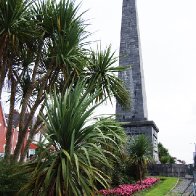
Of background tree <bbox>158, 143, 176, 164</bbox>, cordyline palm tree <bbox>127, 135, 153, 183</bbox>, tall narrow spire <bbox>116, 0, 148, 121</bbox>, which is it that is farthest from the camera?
background tree <bbox>158, 143, 176, 164</bbox>

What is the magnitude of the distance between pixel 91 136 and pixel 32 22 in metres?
3.60

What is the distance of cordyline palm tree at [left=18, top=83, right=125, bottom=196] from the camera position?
4.00 metres

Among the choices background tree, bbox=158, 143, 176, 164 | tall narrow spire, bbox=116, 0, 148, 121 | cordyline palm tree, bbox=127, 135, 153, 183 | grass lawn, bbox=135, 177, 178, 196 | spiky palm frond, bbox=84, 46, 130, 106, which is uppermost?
tall narrow spire, bbox=116, 0, 148, 121

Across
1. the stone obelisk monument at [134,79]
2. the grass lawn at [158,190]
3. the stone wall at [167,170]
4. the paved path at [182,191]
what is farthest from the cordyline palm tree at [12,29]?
the stone wall at [167,170]

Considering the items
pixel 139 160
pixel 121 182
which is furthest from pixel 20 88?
pixel 139 160

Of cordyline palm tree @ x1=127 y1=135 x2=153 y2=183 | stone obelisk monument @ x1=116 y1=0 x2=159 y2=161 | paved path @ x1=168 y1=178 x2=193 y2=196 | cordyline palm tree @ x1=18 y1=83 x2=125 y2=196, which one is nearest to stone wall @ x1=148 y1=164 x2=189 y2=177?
stone obelisk monument @ x1=116 y1=0 x2=159 y2=161

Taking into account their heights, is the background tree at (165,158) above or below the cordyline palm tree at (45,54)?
below

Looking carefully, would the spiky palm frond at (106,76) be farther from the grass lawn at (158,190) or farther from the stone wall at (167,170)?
the stone wall at (167,170)

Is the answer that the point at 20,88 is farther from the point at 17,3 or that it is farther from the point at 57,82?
the point at 17,3

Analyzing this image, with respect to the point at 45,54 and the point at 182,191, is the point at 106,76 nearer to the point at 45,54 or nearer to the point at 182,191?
the point at 45,54

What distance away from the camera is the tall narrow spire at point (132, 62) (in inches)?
1063

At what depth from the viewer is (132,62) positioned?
2789 cm

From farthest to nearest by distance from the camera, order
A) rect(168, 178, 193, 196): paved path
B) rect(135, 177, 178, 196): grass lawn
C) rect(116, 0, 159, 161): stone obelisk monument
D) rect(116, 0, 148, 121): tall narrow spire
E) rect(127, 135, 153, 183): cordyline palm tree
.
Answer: rect(116, 0, 148, 121): tall narrow spire < rect(116, 0, 159, 161): stone obelisk monument < rect(127, 135, 153, 183): cordyline palm tree < rect(135, 177, 178, 196): grass lawn < rect(168, 178, 193, 196): paved path

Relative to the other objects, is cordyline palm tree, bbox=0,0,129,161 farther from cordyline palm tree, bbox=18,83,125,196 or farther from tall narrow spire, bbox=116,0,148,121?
tall narrow spire, bbox=116,0,148,121
